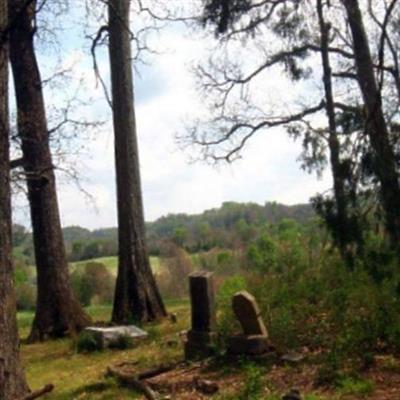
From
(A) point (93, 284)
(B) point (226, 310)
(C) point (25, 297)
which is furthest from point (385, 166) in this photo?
(C) point (25, 297)

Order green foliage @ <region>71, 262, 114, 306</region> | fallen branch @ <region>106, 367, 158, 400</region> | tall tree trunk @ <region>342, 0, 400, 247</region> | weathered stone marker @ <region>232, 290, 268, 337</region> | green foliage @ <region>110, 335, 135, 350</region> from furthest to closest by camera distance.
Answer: green foliage @ <region>71, 262, 114, 306</region> → green foliage @ <region>110, 335, 135, 350</region> → weathered stone marker @ <region>232, 290, 268, 337</region> → fallen branch @ <region>106, 367, 158, 400</region> → tall tree trunk @ <region>342, 0, 400, 247</region>

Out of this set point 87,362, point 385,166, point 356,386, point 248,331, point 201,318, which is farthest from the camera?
point 87,362

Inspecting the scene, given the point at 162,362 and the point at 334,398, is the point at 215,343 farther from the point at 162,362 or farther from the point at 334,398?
the point at 334,398

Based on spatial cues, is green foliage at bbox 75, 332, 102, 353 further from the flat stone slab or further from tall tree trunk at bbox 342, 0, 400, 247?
tall tree trunk at bbox 342, 0, 400, 247

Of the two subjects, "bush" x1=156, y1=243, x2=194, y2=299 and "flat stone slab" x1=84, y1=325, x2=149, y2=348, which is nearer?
"flat stone slab" x1=84, y1=325, x2=149, y2=348

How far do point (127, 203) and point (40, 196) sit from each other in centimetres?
177

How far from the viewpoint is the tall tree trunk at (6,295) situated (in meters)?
6.62

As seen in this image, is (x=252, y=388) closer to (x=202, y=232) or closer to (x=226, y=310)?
(x=226, y=310)

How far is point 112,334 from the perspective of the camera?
11.5 m

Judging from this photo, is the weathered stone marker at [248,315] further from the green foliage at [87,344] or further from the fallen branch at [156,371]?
the green foliage at [87,344]

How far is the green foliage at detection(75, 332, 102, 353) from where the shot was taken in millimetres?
11281

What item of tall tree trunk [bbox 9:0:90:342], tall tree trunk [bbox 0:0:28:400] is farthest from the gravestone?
tall tree trunk [bbox 9:0:90:342]

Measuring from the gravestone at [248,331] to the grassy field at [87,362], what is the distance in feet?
4.34

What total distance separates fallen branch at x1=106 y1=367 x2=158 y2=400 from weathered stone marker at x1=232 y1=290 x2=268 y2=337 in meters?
1.51
